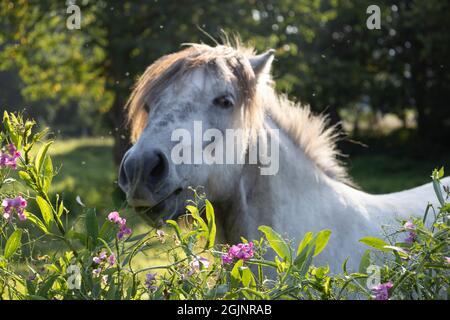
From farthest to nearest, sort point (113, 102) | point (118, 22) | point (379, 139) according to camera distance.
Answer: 1. point (379, 139)
2. point (113, 102)
3. point (118, 22)

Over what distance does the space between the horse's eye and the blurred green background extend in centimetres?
384

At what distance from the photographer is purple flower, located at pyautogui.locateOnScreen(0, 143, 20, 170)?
79.6 inches

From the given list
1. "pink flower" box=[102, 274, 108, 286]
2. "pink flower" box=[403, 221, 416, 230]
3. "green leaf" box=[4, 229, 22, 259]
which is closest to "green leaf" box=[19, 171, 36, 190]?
"green leaf" box=[4, 229, 22, 259]

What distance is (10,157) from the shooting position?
2.04 m

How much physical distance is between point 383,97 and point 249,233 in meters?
18.8

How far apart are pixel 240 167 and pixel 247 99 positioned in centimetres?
36

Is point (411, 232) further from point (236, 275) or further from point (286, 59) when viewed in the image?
point (286, 59)

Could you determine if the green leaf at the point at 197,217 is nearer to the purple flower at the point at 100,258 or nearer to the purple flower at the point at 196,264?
the purple flower at the point at 196,264

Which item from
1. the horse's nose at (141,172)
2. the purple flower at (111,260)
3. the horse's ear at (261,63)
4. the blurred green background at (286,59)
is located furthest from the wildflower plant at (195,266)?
the blurred green background at (286,59)

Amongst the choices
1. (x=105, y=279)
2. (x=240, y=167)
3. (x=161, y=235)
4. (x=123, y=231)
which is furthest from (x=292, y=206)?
(x=105, y=279)

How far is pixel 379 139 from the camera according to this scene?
22375 millimetres

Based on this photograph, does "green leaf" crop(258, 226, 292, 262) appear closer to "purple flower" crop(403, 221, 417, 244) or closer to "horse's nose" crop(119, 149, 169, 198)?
"purple flower" crop(403, 221, 417, 244)

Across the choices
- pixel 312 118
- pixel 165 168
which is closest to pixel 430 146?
pixel 312 118
